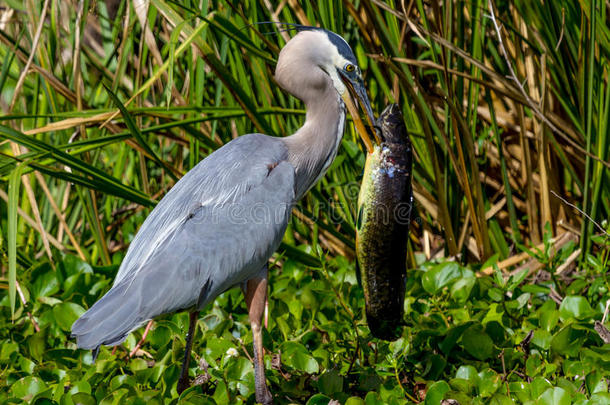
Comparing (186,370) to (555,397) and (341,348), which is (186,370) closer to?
(341,348)

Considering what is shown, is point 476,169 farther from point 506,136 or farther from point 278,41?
point 278,41

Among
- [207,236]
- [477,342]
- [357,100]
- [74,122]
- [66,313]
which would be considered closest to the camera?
[207,236]

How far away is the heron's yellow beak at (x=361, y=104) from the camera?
2773 mm

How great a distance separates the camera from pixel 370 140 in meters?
2.78

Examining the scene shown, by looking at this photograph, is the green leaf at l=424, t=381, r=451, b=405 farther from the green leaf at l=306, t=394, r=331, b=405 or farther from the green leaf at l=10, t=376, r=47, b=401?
the green leaf at l=10, t=376, r=47, b=401

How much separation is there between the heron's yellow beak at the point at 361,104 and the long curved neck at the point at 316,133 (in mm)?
51

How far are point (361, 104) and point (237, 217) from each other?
2.12 feet

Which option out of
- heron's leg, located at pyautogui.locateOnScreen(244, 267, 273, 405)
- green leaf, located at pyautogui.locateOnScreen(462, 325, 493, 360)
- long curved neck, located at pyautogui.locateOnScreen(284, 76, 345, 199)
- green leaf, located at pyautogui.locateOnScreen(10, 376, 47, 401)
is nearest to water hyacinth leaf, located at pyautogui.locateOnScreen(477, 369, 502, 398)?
green leaf, located at pyautogui.locateOnScreen(462, 325, 493, 360)

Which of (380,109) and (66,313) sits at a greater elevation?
(380,109)

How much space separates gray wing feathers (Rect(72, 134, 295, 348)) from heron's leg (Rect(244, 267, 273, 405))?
74mm

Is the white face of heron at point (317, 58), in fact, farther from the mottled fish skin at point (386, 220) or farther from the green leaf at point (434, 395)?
the green leaf at point (434, 395)

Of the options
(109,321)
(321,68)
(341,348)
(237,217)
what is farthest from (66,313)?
(321,68)

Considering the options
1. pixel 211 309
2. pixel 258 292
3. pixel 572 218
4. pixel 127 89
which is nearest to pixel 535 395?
pixel 258 292

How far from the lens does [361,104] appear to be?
9.50 feet
